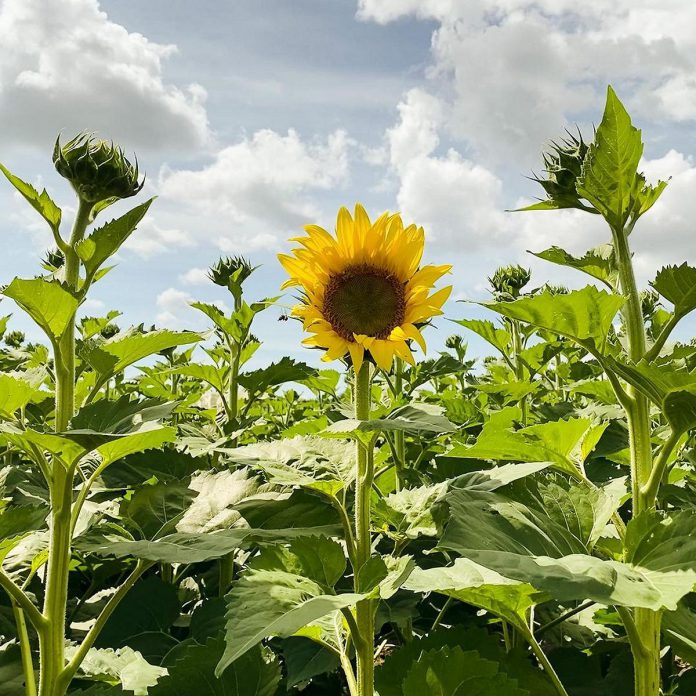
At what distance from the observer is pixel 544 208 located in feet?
5.38

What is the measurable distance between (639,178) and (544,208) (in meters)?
0.26

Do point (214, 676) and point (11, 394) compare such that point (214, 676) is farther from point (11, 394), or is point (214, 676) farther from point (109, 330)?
point (109, 330)

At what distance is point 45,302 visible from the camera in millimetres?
1310

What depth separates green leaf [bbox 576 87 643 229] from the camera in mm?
1320

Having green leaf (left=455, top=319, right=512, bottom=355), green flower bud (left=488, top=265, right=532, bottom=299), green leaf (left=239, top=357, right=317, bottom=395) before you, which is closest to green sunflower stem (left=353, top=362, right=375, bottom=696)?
green leaf (left=239, top=357, right=317, bottom=395)

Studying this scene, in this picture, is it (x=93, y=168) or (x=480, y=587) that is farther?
(x=93, y=168)

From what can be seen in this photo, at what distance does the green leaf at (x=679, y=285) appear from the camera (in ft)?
4.29

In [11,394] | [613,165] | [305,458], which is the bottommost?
[305,458]

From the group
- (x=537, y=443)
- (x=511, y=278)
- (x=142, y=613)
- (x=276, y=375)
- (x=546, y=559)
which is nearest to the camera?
(x=546, y=559)

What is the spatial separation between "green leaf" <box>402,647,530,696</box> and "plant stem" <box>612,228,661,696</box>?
22cm

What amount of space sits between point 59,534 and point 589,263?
1242 millimetres

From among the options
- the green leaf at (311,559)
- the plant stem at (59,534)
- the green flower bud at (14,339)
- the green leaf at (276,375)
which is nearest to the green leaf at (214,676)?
the plant stem at (59,534)

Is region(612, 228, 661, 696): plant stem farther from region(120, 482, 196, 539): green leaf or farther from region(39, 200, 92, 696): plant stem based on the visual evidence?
region(39, 200, 92, 696): plant stem

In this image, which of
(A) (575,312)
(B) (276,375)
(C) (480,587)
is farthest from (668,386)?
(B) (276,375)
